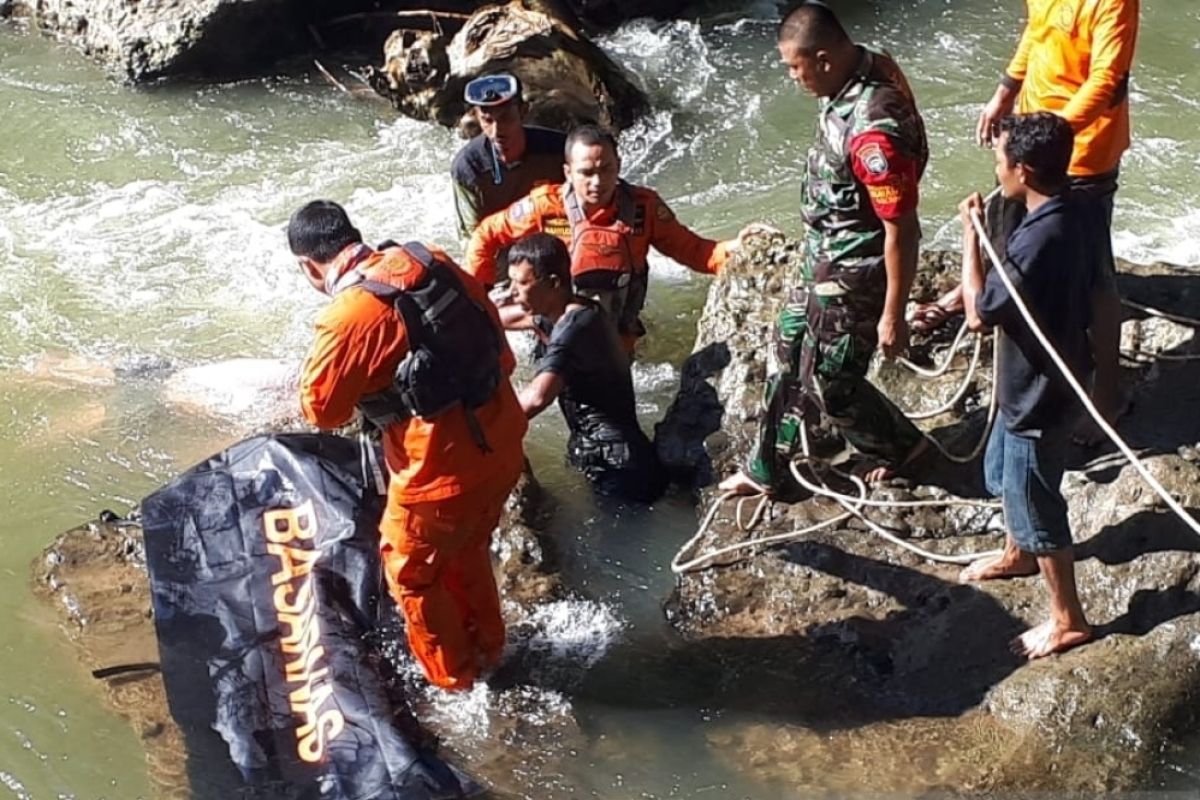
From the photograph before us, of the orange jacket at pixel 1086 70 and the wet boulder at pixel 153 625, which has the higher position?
the orange jacket at pixel 1086 70

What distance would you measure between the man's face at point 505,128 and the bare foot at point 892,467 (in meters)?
2.12

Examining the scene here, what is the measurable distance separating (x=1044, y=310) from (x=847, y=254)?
A: 0.77 meters

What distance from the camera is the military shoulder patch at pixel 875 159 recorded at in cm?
406

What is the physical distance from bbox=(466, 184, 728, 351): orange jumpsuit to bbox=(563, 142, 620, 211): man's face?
62mm

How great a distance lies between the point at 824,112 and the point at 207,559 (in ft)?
8.38

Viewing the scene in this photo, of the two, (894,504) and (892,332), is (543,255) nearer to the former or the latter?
(892,332)

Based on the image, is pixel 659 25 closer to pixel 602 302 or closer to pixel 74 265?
pixel 74 265

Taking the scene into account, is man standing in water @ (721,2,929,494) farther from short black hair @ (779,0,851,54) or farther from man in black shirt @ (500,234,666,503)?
man in black shirt @ (500,234,666,503)

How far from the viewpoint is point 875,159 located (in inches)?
160

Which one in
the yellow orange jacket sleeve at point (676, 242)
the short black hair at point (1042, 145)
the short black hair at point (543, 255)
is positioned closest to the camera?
the short black hair at point (1042, 145)

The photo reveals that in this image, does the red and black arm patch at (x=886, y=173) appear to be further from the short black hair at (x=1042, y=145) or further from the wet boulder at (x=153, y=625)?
the wet boulder at (x=153, y=625)

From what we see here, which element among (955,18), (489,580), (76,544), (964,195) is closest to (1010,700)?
(489,580)

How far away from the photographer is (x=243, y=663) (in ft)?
15.0

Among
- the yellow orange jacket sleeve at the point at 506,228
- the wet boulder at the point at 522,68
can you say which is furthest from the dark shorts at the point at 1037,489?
the wet boulder at the point at 522,68
